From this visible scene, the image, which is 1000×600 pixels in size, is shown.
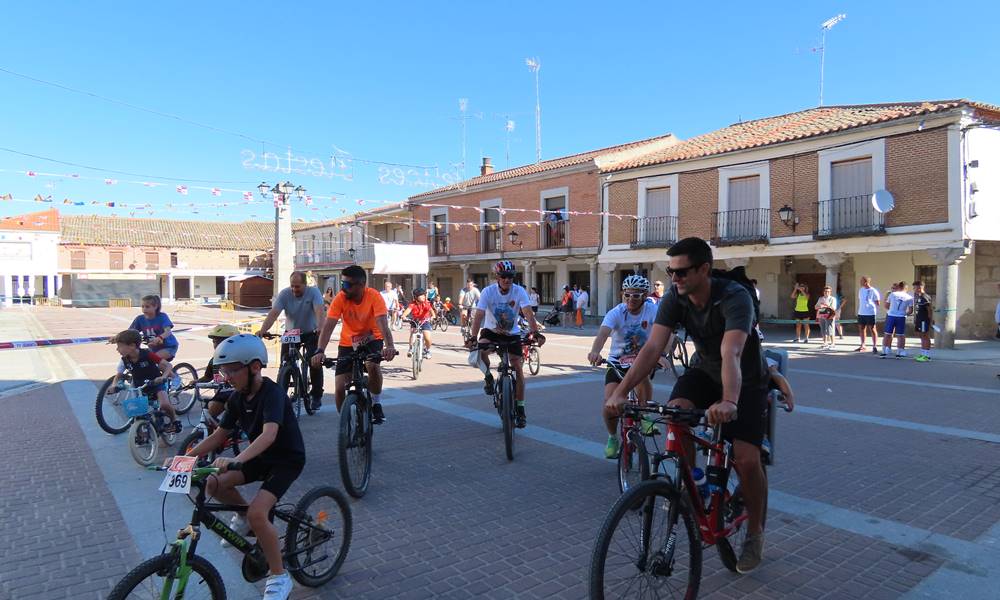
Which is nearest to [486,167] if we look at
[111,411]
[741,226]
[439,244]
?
[439,244]

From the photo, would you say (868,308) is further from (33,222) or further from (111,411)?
(33,222)

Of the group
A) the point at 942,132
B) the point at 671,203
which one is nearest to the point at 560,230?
the point at 671,203

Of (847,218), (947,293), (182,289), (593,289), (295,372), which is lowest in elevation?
(295,372)

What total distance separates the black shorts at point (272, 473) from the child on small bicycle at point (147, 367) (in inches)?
141

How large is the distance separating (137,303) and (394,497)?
51025 mm

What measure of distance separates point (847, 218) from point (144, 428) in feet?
61.0

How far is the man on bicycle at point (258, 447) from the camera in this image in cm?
280

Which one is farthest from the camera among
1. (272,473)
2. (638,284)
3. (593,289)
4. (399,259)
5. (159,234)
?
(159,234)

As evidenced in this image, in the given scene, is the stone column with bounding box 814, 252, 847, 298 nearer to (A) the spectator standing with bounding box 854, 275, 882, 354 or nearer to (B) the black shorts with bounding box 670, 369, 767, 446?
(A) the spectator standing with bounding box 854, 275, 882, 354

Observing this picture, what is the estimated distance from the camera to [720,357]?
3156mm

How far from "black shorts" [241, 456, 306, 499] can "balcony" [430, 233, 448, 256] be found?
3031cm

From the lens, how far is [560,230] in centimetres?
2711

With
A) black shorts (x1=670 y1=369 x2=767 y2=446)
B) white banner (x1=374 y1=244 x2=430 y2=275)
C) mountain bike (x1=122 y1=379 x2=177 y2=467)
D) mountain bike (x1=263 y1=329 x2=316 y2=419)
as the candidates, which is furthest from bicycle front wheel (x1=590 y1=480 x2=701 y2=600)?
white banner (x1=374 y1=244 x2=430 y2=275)

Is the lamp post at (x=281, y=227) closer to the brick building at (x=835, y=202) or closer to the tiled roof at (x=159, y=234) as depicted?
the brick building at (x=835, y=202)
